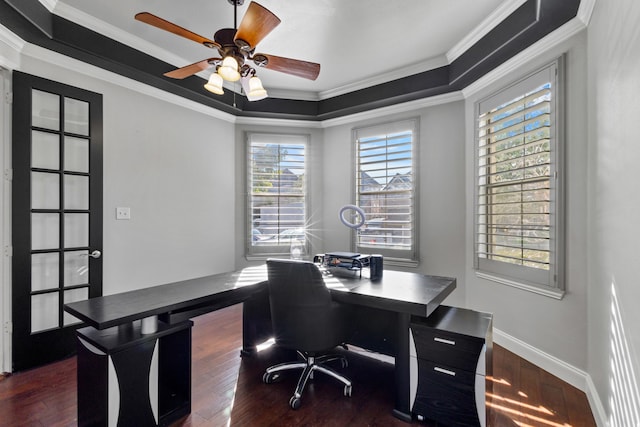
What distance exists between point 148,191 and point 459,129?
11.0ft

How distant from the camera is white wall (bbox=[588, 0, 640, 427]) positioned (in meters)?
1.30

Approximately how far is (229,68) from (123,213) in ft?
6.38

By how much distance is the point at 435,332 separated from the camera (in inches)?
71.1

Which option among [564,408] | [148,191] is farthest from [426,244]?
[148,191]

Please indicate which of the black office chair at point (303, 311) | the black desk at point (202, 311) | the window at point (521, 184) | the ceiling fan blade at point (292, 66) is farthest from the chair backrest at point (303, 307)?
the window at point (521, 184)

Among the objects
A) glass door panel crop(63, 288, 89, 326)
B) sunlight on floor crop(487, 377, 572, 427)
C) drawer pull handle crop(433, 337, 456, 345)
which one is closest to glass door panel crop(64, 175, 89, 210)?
glass door panel crop(63, 288, 89, 326)

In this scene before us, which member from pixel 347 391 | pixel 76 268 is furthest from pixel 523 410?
pixel 76 268

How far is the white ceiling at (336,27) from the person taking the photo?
2.44 meters

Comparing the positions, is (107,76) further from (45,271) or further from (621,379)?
(621,379)

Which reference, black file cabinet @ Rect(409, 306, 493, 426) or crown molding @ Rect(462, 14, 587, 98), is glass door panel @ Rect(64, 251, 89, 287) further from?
crown molding @ Rect(462, 14, 587, 98)

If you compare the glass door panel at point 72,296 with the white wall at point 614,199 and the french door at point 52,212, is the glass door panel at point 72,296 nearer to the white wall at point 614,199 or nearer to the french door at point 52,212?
the french door at point 52,212

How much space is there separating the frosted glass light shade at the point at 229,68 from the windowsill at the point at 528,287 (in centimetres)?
272

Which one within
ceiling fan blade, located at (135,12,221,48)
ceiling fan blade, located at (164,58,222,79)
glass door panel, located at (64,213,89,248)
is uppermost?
ceiling fan blade, located at (135,12,221,48)

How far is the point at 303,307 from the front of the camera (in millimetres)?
1977
